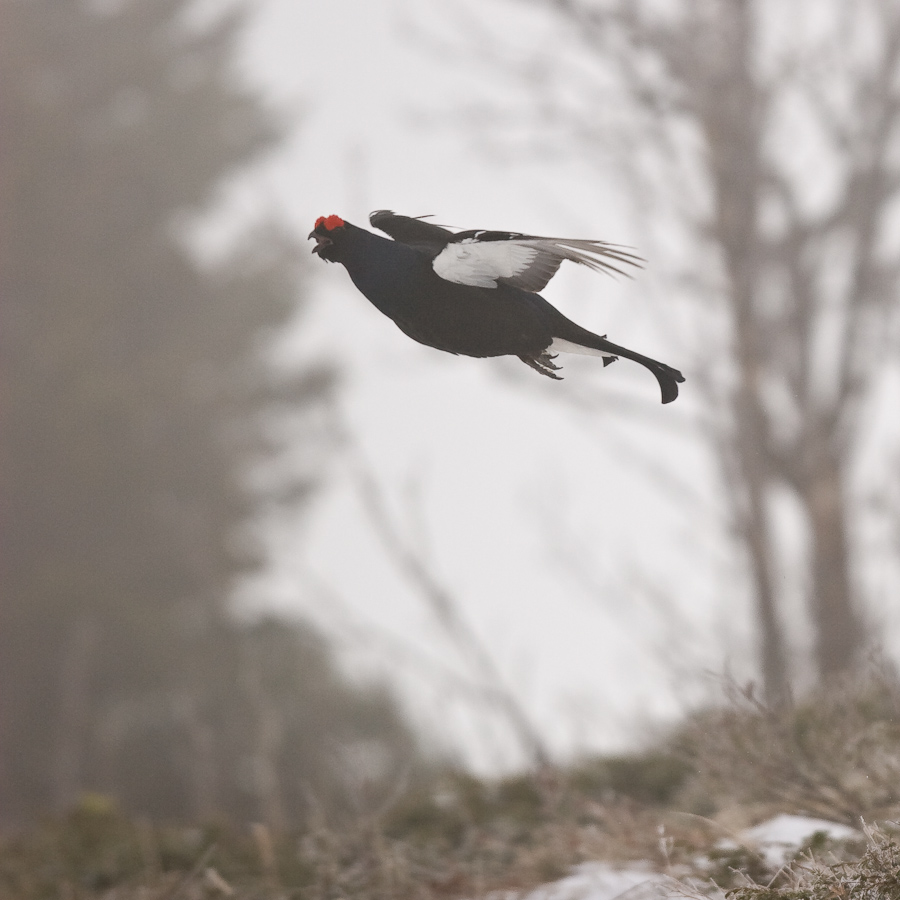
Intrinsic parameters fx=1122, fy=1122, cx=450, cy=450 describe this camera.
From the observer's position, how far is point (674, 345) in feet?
24.7

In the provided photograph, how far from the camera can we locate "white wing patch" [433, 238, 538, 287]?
1.62m

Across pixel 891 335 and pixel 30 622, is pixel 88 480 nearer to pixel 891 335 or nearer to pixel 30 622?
pixel 30 622

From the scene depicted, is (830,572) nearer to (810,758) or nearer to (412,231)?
(810,758)

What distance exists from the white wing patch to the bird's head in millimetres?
150

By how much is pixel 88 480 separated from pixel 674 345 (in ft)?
33.7

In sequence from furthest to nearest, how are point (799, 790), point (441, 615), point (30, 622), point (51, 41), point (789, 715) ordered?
point (51, 41) → point (30, 622) → point (441, 615) → point (789, 715) → point (799, 790)

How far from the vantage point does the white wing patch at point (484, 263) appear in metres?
1.62

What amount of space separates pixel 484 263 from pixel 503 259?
3 centimetres

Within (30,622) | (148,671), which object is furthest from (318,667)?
(30,622)

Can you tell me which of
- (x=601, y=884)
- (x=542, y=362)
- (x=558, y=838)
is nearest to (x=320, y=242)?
(x=542, y=362)

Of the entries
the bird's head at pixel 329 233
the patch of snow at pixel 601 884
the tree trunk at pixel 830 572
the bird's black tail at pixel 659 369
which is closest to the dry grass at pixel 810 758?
the patch of snow at pixel 601 884

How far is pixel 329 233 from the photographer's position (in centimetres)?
166

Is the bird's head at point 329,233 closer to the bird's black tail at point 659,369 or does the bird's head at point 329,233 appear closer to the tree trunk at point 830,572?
the bird's black tail at point 659,369

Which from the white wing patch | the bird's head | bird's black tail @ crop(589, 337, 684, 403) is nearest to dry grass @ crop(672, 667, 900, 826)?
bird's black tail @ crop(589, 337, 684, 403)
